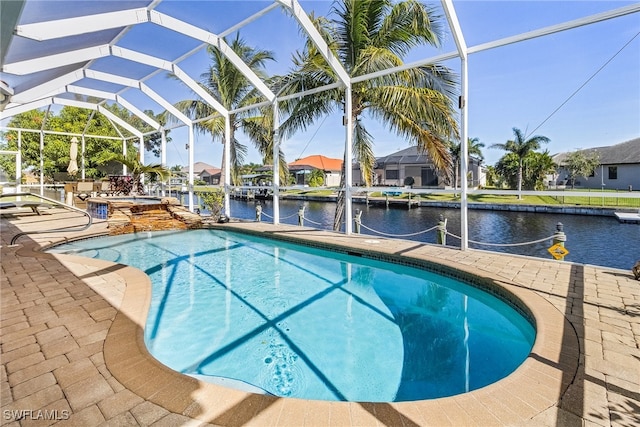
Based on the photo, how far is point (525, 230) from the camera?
18.8 meters

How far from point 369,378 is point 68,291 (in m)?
3.98

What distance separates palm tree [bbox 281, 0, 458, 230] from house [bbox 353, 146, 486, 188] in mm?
28193

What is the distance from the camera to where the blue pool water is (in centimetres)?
342

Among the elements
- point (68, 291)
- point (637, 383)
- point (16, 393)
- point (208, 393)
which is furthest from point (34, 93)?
point (637, 383)

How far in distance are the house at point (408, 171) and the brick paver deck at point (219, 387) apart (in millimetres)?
→ 35268

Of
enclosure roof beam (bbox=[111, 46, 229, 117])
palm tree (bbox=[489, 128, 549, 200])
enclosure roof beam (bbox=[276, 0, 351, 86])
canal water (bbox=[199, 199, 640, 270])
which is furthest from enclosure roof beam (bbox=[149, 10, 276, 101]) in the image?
palm tree (bbox=[489, 128, 549, 200])

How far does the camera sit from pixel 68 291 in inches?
172

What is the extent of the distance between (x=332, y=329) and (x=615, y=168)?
45.2 metres

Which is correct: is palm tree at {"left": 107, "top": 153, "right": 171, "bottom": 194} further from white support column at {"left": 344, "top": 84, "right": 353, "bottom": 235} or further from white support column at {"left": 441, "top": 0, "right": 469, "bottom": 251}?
white support column at {"left": 441, "top": 0, "right": 469, "bottom": 251}

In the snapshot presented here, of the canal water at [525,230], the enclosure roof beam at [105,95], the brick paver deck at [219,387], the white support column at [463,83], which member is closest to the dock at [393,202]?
the canal water at [525,230]

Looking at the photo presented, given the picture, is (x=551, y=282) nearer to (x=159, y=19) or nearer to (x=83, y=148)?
(x=159, y=19)

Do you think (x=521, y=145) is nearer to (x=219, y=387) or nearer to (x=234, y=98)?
(x=234, y=98)

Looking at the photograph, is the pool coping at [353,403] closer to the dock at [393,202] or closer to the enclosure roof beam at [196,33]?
→ the enclosure roof beam at [196,33]

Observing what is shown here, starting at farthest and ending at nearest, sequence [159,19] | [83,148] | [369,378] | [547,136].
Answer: [547,136] → [83,148] → [159,19] → [369,378]
